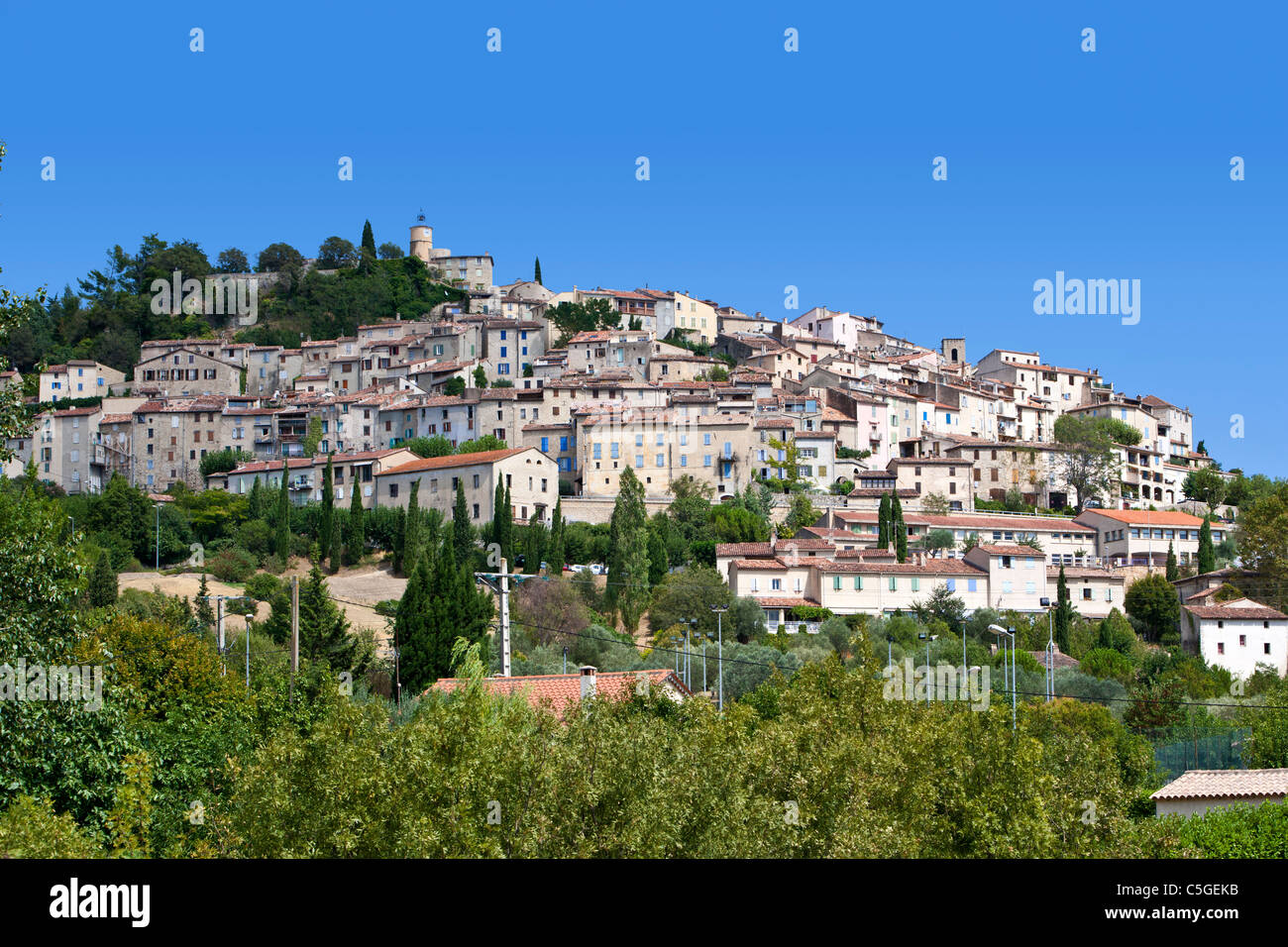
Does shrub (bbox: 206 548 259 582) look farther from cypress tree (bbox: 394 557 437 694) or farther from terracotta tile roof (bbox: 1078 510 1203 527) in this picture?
terracotta tile roof (bbox: 1078 510 1203 527)

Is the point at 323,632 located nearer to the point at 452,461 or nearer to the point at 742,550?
the point at 742,550

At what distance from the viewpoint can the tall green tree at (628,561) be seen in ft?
215

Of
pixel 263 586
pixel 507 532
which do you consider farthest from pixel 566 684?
pixel 507 532

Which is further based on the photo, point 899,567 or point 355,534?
point 355,534

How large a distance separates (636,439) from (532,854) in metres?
71.1

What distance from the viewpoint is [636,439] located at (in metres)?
86.8

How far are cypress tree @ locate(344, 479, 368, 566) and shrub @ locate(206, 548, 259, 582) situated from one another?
188 inches

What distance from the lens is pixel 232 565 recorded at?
71.2 meters

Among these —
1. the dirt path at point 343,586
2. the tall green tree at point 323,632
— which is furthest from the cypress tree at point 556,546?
the tall green tree at point 323,632

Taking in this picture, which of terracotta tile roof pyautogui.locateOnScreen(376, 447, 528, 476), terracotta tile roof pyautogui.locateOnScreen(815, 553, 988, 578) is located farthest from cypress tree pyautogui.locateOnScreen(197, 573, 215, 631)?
terracotta tile roof pyautogui.locateOnScreen(815, 553, 988, 578)

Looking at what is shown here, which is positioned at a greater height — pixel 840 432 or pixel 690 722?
pixel 840 432

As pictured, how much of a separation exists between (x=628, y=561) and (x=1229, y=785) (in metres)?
41.6
